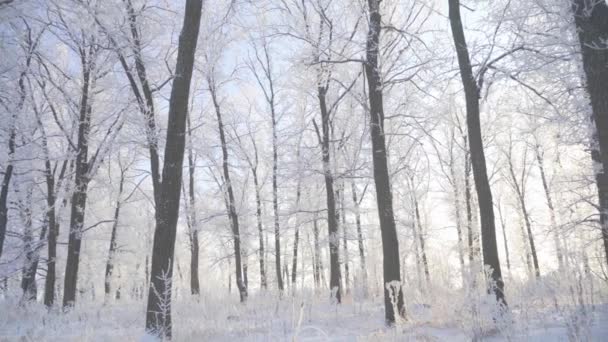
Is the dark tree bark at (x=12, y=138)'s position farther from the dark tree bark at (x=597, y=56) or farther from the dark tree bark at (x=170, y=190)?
the dark tree bark at (x=597, y=56)

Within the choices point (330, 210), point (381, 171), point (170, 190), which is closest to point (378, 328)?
point (381, 171)

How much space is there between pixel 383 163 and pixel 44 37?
11.3 m

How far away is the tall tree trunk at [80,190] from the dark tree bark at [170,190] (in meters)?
6.83

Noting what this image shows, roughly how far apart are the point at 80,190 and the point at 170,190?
277 inches

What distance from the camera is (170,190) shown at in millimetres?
5141

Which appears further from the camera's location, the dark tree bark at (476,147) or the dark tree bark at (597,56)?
the dark tree bark at (476,147)

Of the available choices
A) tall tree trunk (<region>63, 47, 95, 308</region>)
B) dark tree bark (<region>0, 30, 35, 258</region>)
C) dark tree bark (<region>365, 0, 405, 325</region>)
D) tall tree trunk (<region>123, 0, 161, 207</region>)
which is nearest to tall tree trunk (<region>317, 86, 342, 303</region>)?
dark tree bark (<region>365, 0, 405, 325</region>)

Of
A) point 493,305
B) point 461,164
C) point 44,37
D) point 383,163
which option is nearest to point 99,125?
point 44,37

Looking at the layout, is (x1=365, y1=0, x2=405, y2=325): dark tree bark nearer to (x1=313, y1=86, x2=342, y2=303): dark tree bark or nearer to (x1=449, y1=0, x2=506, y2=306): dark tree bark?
(x1=449, y1=0, x2=506, y2=306): dark tree bark

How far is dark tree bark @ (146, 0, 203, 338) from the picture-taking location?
4.82 m

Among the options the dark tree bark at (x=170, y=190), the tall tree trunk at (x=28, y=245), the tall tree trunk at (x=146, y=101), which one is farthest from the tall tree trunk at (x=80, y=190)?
the dark tree bark at (x=170, y=190)

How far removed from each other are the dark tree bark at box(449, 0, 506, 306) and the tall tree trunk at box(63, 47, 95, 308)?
1040cm

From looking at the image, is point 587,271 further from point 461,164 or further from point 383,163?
point 461,164

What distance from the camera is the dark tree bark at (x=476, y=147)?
6.66 metres
